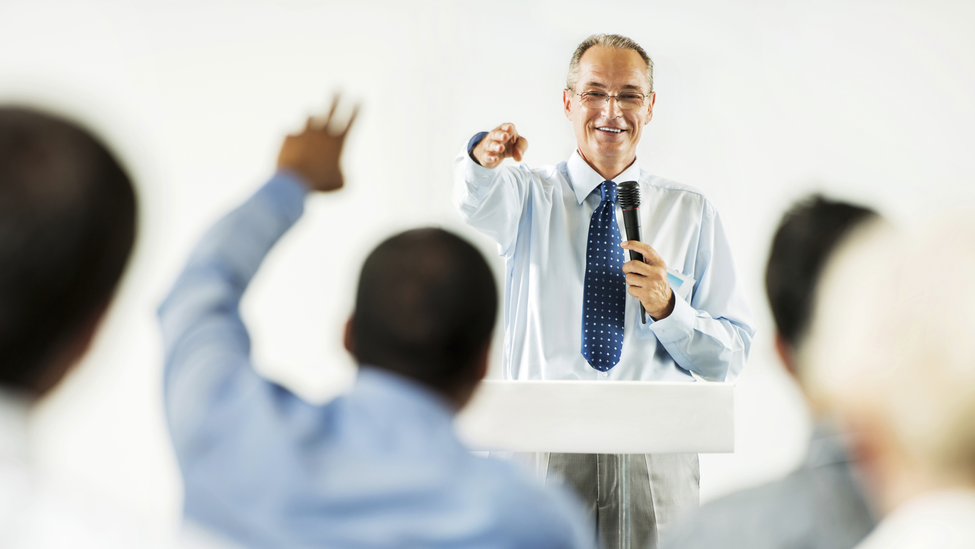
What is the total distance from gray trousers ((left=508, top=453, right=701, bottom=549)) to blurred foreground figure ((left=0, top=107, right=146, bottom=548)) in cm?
114

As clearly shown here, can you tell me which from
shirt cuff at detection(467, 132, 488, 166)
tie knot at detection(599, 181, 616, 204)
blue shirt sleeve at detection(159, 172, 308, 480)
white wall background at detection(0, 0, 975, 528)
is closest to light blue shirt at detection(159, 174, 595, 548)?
blue shirt sleeve at detection(159, 172, 308, 480)

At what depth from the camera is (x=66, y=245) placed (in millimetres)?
590

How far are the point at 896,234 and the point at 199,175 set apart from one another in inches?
104

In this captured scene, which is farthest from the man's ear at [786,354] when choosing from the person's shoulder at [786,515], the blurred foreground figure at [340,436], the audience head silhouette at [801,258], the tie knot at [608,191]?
the tie knot at [608,191]

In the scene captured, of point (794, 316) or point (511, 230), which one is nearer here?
point (794, 316)

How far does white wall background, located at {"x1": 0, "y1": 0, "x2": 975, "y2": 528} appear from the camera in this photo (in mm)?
2779

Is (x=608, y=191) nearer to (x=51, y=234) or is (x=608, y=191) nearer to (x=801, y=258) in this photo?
(x=801, y=258)

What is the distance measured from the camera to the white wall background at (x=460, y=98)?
2779mm

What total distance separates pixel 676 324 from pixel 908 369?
0.86 metres

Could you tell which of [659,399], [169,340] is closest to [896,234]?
[659,399]

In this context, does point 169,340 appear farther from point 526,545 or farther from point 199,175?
point 199,175

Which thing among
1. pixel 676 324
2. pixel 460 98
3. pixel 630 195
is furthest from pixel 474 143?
pixel 460 98

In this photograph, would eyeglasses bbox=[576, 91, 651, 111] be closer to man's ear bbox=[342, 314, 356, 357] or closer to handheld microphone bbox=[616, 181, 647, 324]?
handheld microphone bbox=[616, 181, 647, 324]

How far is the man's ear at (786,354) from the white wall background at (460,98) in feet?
6.55
